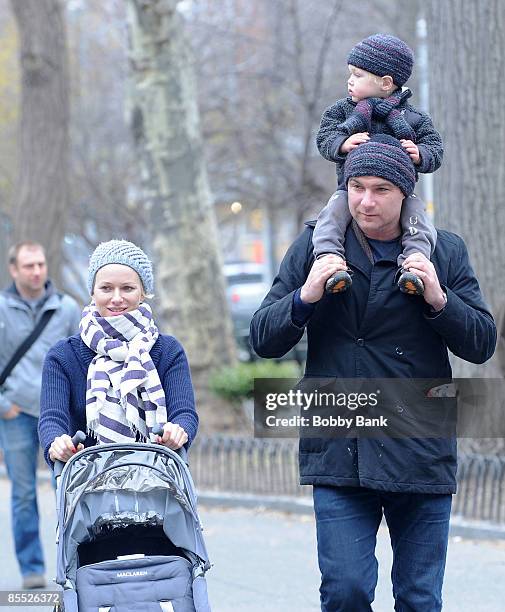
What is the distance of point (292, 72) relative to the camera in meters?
22.9

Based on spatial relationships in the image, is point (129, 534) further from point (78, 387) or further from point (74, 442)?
point (78, 387)

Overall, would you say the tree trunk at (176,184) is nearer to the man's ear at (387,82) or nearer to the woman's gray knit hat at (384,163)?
the man's ear at (387,82)

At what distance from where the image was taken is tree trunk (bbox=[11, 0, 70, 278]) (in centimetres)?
1402

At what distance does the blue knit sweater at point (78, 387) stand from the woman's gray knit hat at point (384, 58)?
1.30m

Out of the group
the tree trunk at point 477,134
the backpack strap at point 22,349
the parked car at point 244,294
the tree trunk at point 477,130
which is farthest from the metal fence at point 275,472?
the parked car at point 244,294

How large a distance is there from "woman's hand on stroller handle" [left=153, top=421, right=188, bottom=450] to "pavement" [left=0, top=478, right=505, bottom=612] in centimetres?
262

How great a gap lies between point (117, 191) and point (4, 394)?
16.1 meters

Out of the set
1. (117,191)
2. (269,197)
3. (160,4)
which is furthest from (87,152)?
(160,4)

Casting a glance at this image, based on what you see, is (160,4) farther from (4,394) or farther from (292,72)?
(292,72)

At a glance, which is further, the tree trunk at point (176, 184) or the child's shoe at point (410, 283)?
the tree trunk at point (176, 184)

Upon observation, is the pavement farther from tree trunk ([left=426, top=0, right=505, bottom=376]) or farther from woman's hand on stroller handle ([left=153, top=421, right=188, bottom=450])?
woman's hand on stroller handle ([left=153, top=421, right=188, bottom=450])

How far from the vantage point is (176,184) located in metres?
13.1

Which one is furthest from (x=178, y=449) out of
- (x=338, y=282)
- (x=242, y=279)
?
Answer: (x=242, y=279)

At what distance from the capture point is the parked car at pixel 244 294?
25016 mm
